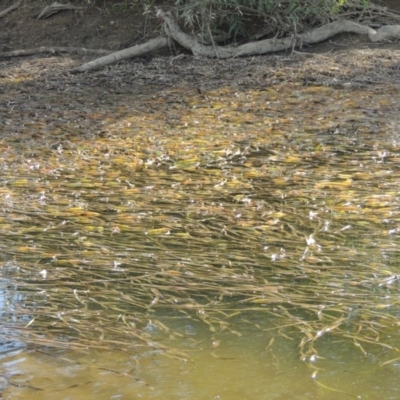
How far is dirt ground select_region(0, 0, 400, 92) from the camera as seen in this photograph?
356 inches

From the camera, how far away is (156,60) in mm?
10305

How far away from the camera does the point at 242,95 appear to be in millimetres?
8500

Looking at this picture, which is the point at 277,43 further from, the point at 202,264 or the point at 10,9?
the point at 202,264

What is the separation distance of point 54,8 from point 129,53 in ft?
8.05

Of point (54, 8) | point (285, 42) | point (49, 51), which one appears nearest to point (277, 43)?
point (285, 42)

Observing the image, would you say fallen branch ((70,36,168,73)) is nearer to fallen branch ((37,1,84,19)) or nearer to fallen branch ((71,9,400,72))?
fallen branch ((71,9,400,72))

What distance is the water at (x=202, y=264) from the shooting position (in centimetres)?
276

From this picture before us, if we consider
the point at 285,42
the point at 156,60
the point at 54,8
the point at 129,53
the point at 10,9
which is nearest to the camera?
the point at 285,42

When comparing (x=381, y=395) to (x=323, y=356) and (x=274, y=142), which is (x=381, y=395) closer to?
(x=323, y=356)

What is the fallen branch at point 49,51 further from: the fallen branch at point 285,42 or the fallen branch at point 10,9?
the fallen branch at point 10,9

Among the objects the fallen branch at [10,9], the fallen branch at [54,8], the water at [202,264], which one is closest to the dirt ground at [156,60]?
the fallen branch at [54,8]

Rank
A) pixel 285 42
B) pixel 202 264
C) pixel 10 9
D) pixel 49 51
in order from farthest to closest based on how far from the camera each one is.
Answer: pixel 10 9
pixel 49 51
pixel 285 42
pixel 202 264

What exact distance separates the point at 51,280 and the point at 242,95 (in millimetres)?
5171

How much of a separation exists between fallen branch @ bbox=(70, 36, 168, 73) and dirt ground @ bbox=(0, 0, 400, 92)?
91 mm
